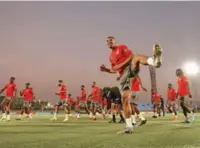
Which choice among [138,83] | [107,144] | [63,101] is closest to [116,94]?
[138,83]

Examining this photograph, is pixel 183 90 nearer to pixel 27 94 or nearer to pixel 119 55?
pixel 119 55

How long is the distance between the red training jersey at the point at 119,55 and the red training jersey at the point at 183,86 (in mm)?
6959

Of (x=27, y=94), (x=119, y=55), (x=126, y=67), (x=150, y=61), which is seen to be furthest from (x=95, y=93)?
(x=150, y=61)

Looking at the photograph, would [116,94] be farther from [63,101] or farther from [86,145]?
[63,101]

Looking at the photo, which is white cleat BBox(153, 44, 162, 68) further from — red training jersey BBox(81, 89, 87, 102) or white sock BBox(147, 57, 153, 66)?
red training jersey BBox(81, 89, 87, 102)

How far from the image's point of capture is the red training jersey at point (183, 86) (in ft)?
47.0

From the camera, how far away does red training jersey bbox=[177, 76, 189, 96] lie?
14.3 meters

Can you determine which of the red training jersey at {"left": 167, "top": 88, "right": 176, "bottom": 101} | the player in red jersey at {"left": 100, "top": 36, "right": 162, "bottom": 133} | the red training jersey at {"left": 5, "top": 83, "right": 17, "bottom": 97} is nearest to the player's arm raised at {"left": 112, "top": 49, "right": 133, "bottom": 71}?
the player in red jersey at {"left": 100, "top": 36, "right": 162, "bottom": 133}

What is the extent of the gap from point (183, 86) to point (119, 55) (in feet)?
23.6

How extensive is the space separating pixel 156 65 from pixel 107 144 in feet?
7.94

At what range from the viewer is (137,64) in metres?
7.91

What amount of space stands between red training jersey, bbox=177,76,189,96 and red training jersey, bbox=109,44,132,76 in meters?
6.96

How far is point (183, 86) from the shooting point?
14.5 metres

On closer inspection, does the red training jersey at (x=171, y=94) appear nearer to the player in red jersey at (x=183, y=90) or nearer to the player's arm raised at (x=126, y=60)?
the player in red jersey at (x=183, y=90)
